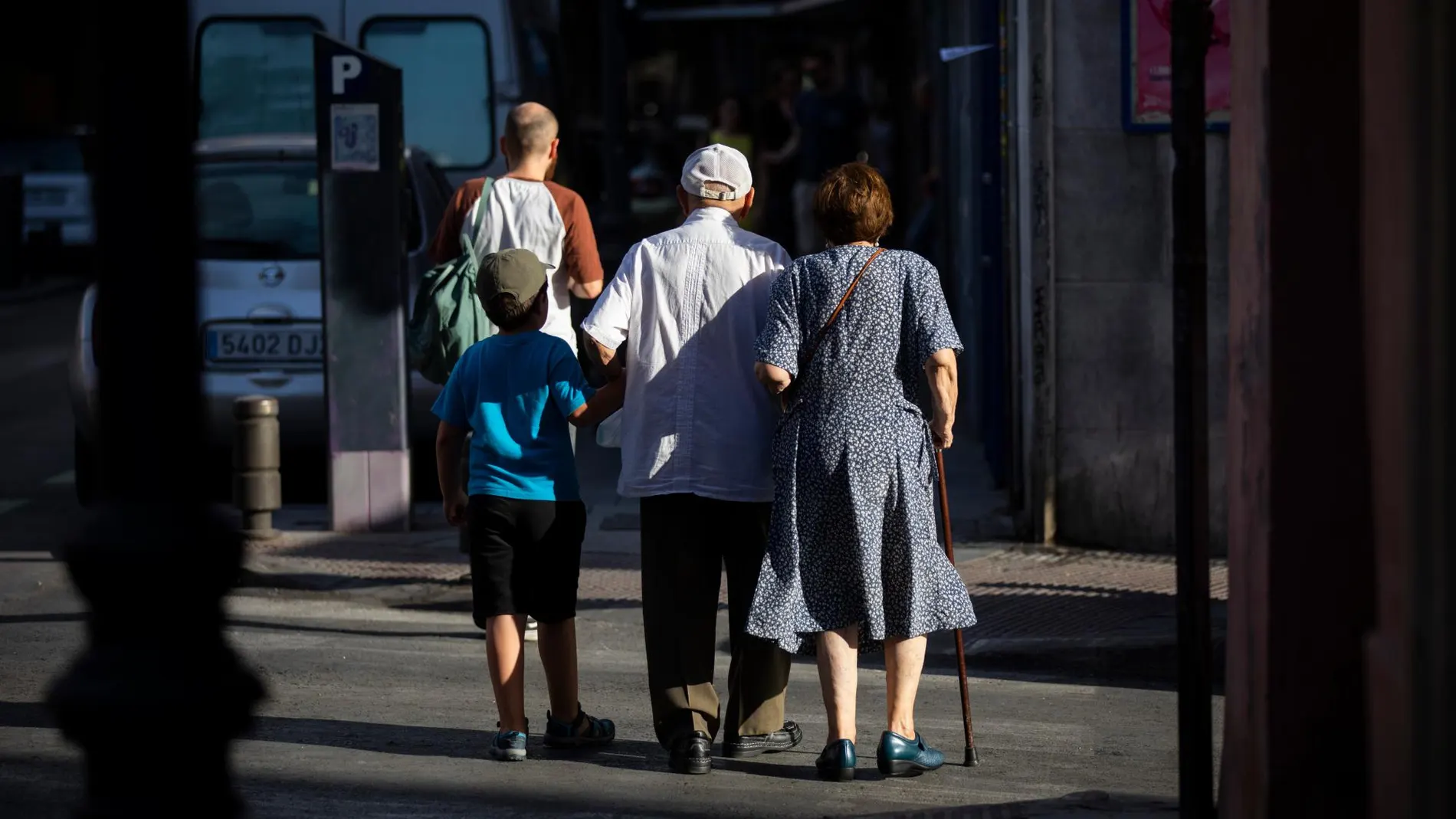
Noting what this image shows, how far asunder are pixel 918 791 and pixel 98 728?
3.04 metres

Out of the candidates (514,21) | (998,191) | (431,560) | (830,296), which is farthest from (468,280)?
(514,21)

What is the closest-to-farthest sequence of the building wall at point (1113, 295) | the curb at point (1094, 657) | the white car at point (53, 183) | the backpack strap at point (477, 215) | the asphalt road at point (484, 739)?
1. the asphalt road at point (484, 739)
2. the curb at point (1094, 657)
3. the backpack strap at point (477, 215)
4. the building wall at point (1113, 295)
5. the white car at point (53, 183)

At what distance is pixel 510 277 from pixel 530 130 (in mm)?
1790

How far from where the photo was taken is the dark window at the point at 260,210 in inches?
410

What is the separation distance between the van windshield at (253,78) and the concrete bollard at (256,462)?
612cm

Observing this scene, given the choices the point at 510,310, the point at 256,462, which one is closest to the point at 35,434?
the point at 256,462

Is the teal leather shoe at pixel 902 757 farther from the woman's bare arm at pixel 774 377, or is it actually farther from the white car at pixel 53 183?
the white car at pixel 53 183

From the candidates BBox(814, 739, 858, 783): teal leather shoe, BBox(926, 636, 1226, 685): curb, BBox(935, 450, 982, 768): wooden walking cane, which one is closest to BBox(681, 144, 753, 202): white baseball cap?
BBox(935, 450, 982, 768): wooden walking cane

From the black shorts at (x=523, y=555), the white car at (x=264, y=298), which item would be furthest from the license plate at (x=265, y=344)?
the black shorts at (x=523, y=555)

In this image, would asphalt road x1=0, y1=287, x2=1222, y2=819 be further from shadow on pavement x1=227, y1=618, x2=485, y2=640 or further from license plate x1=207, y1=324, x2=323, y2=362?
license plate x1=207, y1=324, x2=323, y2=362

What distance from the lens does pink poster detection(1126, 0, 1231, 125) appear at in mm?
8625

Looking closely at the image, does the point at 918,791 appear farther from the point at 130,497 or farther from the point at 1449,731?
the point at 130,497

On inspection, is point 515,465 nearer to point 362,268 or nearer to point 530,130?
point 530,130

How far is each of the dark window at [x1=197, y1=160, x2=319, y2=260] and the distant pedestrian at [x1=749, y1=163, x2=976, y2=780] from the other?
5.62m
